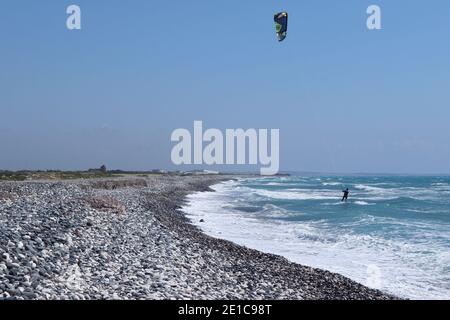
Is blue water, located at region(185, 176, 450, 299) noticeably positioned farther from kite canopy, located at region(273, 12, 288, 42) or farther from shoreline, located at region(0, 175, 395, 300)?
kite canopy, located at region(273, 12, 288, 42)

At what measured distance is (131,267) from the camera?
11.0 m

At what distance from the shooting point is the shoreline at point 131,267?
886 centimetres

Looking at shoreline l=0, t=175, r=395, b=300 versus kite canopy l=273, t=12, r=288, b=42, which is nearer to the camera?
shoreline l=0, t=175, r=395, b=300

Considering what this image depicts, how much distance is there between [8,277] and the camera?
839cm

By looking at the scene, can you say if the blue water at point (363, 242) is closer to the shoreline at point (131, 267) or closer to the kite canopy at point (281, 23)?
the shoreline at point (131, 267)

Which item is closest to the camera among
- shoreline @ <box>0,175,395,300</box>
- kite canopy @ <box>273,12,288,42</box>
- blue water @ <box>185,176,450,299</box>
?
shoreline @ <box>0,175,395,300</box>

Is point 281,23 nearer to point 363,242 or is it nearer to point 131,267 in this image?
point 363,242

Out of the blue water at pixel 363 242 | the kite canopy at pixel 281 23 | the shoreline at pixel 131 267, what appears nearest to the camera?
the shoreline at pixel 131 267

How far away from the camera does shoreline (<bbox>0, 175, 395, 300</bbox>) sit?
886cm

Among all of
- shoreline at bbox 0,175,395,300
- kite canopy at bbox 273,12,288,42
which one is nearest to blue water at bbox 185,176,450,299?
shoreline at bbox 0,175,395,300

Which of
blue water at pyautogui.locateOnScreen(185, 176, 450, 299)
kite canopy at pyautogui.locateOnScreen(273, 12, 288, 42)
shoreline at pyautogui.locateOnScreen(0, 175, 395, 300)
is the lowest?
blue water at pyautogui.locateOnScreen(185, 176, 450, 299)

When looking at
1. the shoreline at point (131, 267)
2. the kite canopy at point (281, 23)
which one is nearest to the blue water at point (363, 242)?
the shoreline at point (131, 267)
